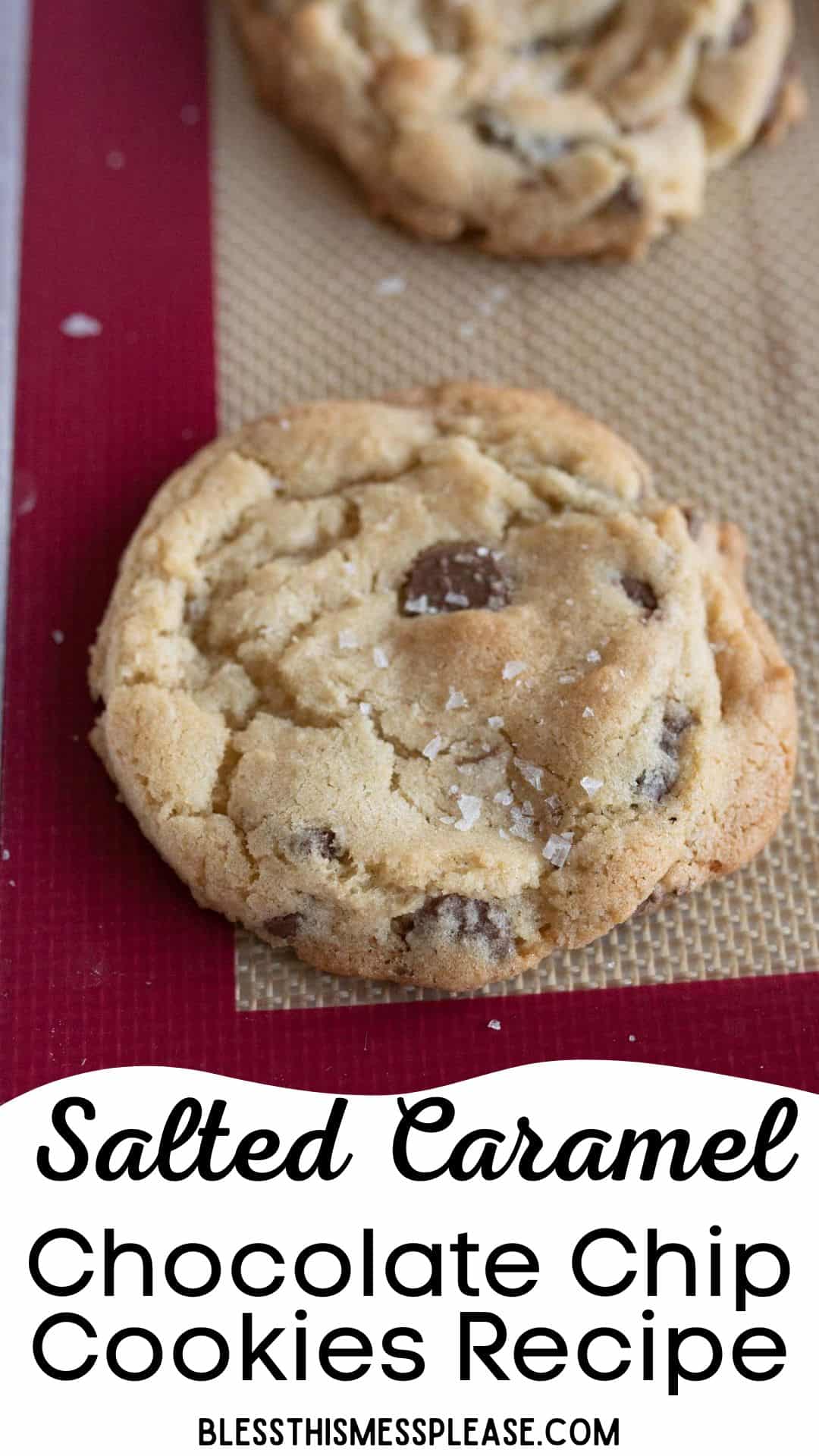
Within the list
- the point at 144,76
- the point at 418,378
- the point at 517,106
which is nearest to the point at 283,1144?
the point at 418,378

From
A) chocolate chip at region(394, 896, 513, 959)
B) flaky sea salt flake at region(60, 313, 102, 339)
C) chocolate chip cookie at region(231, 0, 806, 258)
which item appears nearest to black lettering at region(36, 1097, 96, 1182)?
chocolate chip at region(394, 896, 513, 959)

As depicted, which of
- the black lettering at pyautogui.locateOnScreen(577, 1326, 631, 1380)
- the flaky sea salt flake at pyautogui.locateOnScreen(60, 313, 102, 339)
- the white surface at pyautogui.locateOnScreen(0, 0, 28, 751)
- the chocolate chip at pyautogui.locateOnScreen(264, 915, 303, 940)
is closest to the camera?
the black lettering at pyautogui.locateOnScreen(577, 1326, 631, 1380)

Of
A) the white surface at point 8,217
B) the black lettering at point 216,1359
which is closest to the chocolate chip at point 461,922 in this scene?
the black lettering at point 216,1359

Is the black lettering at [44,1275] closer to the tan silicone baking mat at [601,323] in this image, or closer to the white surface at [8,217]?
the white surface at [8,217]

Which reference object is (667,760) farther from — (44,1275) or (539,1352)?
(44,1275)

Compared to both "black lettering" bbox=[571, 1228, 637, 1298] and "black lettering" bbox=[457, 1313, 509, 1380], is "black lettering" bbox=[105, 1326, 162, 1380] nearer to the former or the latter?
"black lettering" bbox=[457, 1313, 509, 1380]
